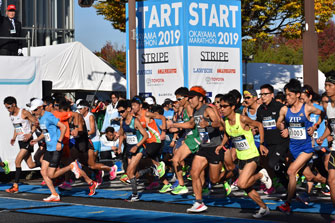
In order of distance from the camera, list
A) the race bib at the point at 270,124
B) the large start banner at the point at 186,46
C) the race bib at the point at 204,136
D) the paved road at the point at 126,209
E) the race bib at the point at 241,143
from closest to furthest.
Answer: the paved road at the point at 126,209, the race bib at the point at 241,143, the race bib at the point at 204,136, the race bib at the point at 270,124, the large start banner at the point at 186,46

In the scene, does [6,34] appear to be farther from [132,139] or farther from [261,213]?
[261,213]

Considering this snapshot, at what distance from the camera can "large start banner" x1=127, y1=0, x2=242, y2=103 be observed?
20.6 meters

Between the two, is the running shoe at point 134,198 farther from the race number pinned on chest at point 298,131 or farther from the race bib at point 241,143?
the race number pinned on chest at point 298,131

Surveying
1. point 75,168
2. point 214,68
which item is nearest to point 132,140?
point 75,168

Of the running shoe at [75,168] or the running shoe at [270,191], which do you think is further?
the running shoe at [75,168]

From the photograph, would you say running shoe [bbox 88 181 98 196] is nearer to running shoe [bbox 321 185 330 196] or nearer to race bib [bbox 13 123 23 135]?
race bib [bbox 13 123 23 135]

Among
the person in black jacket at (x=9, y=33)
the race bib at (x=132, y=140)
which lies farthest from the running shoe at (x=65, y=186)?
the person in black jacket at (x=9, y=33)

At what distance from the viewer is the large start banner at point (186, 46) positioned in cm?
2058

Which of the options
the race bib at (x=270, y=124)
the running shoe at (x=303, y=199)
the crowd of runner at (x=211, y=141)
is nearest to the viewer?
the crowd of runner at (x=211, y=141)

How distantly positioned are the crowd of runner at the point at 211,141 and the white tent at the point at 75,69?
316 inches

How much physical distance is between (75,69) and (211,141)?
1412 centimetres

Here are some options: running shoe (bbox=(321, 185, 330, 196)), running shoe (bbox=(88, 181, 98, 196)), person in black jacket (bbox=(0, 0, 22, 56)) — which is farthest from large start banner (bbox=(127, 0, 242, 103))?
running shoe (bbox=(321, 185, 330, 196))

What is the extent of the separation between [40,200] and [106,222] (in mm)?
3349

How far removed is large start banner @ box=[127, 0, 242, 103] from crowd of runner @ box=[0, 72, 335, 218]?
135 inches
